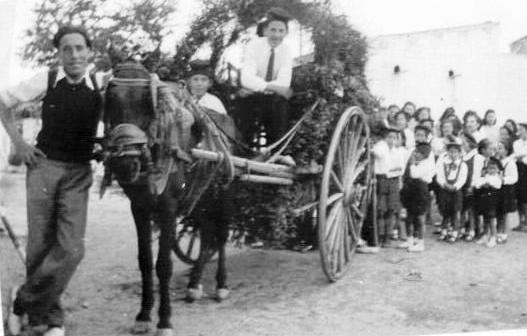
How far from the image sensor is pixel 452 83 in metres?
7.43

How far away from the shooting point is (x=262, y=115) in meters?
4.55

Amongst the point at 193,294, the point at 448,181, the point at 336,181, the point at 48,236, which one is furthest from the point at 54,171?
the point at 448,181

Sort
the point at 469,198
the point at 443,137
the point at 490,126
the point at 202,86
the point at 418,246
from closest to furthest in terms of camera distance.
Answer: the point at 202,86, the point at 418,246, the point at 469,198, the point at 443,137, the point at 490,126

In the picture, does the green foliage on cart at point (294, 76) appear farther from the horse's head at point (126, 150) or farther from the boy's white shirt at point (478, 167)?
A: the boy's white shirt at point (478, 167)

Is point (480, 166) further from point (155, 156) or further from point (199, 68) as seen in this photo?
point (155, 156)

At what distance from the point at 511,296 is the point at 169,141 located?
2723 millimetres

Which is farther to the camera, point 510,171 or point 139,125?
point 510,171

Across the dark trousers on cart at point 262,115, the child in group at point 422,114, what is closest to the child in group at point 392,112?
the child in group at point 422,114

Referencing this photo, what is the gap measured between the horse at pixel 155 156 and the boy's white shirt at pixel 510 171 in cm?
321

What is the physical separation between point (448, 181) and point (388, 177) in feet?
2.29

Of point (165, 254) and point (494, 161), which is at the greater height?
point (494, 161)

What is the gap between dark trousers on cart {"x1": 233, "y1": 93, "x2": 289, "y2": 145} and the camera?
446 centimetres

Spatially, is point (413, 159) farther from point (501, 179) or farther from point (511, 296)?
point (511, 296)

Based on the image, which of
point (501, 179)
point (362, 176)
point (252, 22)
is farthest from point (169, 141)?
point (501, 179)
